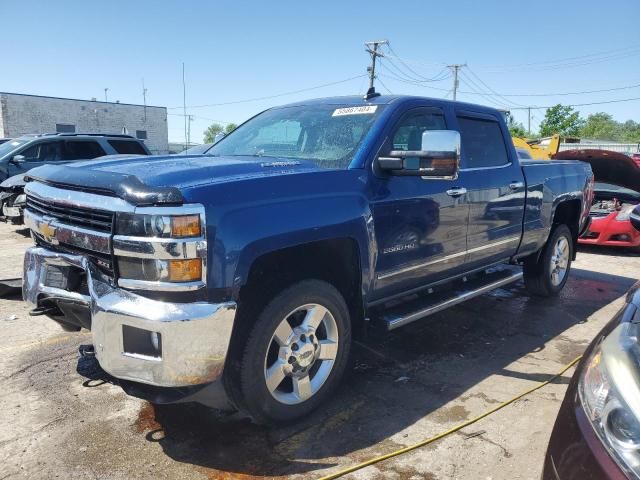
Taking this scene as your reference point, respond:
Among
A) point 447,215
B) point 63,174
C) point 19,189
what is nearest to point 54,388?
point 63,174

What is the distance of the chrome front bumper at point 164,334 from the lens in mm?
2412

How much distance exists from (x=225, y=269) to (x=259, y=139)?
1906 mm

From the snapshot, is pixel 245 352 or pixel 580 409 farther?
pixel 245 352

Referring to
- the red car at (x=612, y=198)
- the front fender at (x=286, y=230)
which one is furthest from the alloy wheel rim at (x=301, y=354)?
the red car at (x=612, y=198)

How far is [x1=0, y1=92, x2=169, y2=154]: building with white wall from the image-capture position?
1273 inches

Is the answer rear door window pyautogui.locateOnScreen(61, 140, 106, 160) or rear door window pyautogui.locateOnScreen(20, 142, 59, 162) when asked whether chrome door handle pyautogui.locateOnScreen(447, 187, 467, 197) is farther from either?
rear door window pyautogui.locateOnScreen(20, 142, 59, 162)

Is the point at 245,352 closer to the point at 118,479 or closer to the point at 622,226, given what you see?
the point at 118,479

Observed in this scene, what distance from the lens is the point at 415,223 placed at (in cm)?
367

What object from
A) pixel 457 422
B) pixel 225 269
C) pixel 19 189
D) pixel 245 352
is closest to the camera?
pixel 225 269

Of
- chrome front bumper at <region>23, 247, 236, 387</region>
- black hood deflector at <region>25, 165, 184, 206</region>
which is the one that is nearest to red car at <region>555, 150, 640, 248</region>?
chrome front bumper at <region>23, 247, 236, 387</region>

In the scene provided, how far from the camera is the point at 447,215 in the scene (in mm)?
3973

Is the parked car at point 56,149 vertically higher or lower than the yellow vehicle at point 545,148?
Answer: lower

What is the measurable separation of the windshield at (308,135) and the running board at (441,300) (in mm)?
1110

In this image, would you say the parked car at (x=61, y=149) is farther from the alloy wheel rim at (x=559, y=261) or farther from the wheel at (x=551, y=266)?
the alloy wheel rim at (x=559, y=261)
